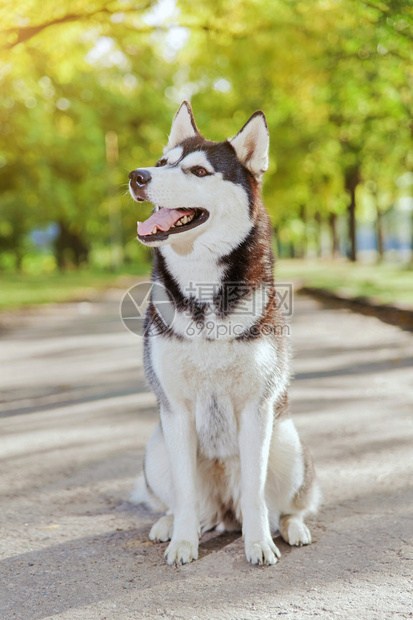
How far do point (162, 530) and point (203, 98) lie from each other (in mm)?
21560

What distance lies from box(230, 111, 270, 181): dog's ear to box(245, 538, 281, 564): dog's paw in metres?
1.86

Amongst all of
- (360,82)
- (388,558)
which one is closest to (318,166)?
(360,82)

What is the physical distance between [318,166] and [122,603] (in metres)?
26.7

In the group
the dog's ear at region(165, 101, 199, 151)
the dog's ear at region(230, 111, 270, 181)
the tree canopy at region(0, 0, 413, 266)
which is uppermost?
the tree canopy at region(0, 0, 413, 266)

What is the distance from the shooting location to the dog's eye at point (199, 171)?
123 inches

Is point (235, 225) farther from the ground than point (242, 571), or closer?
farther from the ground

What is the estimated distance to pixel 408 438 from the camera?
16.1ft

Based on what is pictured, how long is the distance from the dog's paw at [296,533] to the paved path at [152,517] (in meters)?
0.05

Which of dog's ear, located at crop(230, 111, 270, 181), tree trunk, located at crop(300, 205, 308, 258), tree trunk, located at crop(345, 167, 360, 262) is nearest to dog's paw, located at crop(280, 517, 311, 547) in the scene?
dog's ear, located at crop(230, 111, 270, 181)

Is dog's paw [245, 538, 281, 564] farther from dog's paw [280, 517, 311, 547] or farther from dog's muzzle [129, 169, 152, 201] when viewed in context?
dog's muzzle [129, 169, 152, 201]

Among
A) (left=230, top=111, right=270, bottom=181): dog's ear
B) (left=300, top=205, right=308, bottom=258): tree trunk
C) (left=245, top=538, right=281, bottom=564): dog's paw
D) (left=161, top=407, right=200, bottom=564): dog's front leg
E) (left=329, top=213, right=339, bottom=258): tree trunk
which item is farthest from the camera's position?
(left=300, top=205, right=308, bottom=258): tree trunk

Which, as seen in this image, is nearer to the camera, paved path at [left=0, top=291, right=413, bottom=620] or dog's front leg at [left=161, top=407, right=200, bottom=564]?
paved path at [left=0, top=291, right=413, bottom=620]

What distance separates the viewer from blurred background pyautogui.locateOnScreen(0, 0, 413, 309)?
466 inches

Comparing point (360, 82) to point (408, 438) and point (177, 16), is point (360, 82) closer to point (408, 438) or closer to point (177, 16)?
point (177, 16)
